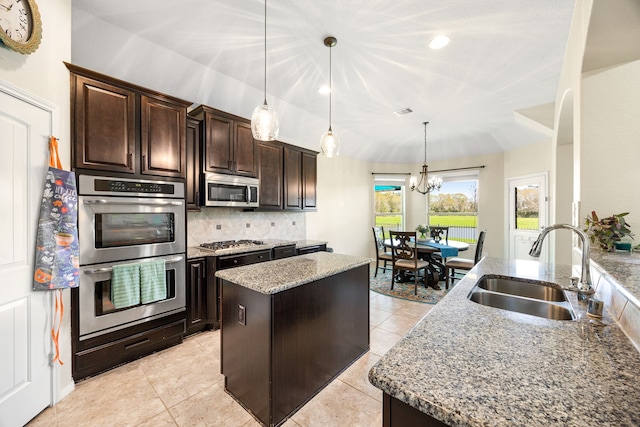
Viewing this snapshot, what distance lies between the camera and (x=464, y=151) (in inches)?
227

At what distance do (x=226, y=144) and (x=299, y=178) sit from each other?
1414mm

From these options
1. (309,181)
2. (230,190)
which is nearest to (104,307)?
(230,190)

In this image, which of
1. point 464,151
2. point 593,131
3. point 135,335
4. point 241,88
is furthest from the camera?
point 464,151

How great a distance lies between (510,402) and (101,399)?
251cm

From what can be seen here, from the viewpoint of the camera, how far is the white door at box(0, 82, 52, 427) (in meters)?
1.46

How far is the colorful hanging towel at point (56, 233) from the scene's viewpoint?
1633 mm

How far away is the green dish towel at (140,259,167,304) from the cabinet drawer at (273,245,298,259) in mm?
1398

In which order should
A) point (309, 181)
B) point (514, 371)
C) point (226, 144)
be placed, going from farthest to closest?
1. point (309, 181)
2. point (226, 144)
3. point (514, 371)

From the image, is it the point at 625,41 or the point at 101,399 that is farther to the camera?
the point at 101,399

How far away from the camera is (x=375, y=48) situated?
8.10ft

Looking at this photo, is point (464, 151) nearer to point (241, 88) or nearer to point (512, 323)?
point (241, 88)

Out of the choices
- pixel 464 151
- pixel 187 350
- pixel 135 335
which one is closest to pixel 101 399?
pixel 135 335

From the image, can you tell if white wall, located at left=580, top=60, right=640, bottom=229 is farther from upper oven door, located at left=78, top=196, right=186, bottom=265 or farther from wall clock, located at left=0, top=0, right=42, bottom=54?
wall clock, located at left=0, top=0, right=42, bottom=54

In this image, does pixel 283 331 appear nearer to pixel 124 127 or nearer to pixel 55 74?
pixel 124 127
